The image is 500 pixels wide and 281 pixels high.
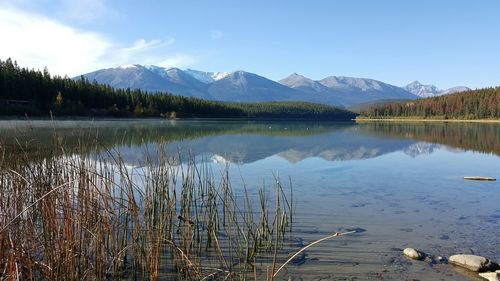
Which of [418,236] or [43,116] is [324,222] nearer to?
[418,236]

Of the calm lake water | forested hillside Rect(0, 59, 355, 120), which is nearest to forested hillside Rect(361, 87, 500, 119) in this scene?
forested hillside Rect(0, 59, 355, 120)

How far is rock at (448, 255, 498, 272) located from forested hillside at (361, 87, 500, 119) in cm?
10759

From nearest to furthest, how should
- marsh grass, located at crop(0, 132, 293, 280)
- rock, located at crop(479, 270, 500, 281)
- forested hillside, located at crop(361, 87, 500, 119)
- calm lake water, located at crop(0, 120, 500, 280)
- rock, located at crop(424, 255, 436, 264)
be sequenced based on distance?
marsh grass, located at crop(0, 132, 293, 280) < rock, located at crop(479, 270, 500, 281) < calm lake water, located at crop(0, 120, 500, 280) < rock, located at crop(424, 255, 436, 264) < forested hillside, located at crop(361, 87, 500, 119)

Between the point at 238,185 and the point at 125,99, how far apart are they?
8172 centimetres

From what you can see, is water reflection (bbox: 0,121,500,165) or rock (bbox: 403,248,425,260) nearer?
rock (bbox: 403,248,425,260)

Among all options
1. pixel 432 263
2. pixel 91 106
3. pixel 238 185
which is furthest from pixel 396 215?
pixel 91 106

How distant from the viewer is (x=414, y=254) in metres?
7.14

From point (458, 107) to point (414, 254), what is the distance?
123m

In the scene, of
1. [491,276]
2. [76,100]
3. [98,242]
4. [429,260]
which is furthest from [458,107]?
[98,242]

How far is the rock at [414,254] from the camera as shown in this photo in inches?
280

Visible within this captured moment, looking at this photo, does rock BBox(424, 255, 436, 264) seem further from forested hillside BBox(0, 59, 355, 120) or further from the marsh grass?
forested hillside BBox(0, 59, 355, 120)

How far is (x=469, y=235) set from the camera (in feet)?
28.6

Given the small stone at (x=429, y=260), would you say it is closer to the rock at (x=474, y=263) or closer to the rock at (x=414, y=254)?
the rock at (x=414, y=254)

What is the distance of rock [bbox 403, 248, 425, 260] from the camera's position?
23.3 ft
